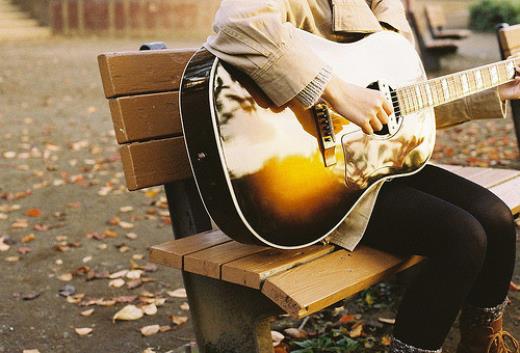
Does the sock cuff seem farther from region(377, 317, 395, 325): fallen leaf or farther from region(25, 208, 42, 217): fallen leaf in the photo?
region(25, 208, 42, 217): fallen leaf

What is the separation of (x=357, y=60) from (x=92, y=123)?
564 centimetres

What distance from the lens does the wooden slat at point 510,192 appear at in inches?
98.5

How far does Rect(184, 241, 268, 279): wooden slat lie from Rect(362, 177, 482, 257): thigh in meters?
0.37

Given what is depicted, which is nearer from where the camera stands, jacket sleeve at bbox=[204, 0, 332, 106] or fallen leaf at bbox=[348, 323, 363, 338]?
jacket sleeve at bbox=[204, 0, 332, 106]

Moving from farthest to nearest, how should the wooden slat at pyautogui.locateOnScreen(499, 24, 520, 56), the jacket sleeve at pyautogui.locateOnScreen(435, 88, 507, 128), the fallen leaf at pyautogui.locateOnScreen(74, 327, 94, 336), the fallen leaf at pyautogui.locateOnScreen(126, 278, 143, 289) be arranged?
the fallen leaf at pyautogui.locateOnScreen(126, 278, 143, 289) < the wooden slat at pyautogui.locateOnScreen(499, 24, 520, 56) < the fallen leaf at pyautogui.locateOnScreen(74, 327, 94, 336) < the jacket sleeve at pyautogui.locateOnScreen(435, 88, 507, 128)

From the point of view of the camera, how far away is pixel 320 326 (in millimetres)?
3021

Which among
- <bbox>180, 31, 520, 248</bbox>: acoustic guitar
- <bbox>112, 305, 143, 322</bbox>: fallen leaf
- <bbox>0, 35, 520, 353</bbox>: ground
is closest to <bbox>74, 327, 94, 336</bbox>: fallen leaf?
<bbox>0, 35, 520, 353</bbox>: ground

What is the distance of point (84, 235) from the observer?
4.26 m

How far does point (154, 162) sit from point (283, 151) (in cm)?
62

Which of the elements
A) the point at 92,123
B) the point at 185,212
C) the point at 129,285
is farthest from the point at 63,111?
the point at 185,212

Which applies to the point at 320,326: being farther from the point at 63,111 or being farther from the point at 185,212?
the point at 63,111

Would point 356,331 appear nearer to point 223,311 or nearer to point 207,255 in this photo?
point 223,311

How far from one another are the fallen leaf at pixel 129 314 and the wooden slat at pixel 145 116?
109cm

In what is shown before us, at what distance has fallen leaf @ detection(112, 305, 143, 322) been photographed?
10.3 ft
